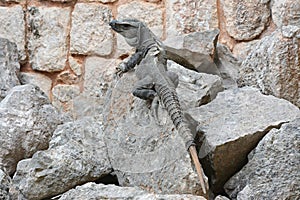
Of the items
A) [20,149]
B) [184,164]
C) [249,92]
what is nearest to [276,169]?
[184,164]

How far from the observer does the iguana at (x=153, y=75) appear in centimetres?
297

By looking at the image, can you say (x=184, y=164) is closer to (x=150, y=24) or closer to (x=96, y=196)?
(x=96, y=196)

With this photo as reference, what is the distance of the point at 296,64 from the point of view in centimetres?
375

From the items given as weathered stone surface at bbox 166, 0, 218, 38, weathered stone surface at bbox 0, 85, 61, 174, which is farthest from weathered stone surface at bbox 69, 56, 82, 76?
weathered stone surface at bbox 0, 85, 61, 174

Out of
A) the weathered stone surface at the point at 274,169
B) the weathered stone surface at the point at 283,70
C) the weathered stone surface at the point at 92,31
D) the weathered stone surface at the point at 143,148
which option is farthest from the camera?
the weathered stone surface at the point at 92,31

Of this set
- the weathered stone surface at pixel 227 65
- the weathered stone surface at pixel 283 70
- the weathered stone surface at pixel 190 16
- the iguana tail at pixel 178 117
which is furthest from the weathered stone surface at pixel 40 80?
the iguana tail at pixel 178 117

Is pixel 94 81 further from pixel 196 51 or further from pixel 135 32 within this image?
pixel 135 32

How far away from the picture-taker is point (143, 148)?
316 centimetres

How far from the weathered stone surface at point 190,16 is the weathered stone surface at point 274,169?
2.03 meters

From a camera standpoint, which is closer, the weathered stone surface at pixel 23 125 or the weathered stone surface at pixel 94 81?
the weathered stone surface at pixel 23 125

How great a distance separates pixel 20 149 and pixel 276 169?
56.9 inches

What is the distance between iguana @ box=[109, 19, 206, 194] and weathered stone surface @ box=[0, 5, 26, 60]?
1.82m

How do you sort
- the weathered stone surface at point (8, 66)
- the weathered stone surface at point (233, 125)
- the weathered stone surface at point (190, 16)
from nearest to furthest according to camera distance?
the weathered stone surface at point (233, 125) < the weathered stone surface at point (8, 66) < the weathered stone surface at point (190, 16)

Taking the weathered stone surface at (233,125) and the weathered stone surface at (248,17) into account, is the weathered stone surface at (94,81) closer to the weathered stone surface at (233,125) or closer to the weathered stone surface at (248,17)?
the weathered stone surface at (248,17)
